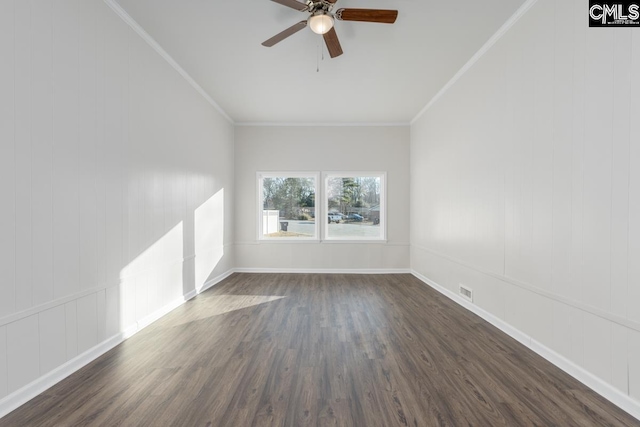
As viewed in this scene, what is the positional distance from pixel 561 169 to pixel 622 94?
604mm

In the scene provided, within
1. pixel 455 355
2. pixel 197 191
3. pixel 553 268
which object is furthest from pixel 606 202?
pixel 197 191

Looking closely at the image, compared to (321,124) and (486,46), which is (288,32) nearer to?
(486,46)

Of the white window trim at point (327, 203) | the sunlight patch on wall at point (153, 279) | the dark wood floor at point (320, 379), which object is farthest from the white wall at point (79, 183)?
the white window trim at point (327, 203)

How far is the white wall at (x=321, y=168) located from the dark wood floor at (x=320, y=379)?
2545 millimetres

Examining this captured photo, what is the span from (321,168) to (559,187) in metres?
4.28

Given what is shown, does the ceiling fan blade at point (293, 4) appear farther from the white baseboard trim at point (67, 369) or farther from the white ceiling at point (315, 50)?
the white baseboard trim at point (67, 369)

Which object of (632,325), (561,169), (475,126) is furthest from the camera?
(475,126)

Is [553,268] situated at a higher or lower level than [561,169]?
lower

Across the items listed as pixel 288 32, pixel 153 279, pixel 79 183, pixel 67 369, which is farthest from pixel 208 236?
pixel 288 32

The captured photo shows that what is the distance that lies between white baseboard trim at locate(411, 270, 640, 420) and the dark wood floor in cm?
6

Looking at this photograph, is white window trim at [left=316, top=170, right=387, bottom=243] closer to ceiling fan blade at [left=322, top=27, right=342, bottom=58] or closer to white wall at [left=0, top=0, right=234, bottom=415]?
white wall at [left=0, top=0, right=234, bottom=415]

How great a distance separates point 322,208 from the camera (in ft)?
20.2

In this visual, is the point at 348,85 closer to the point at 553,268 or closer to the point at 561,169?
the point at 561,169

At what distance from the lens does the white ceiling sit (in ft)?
8.98
